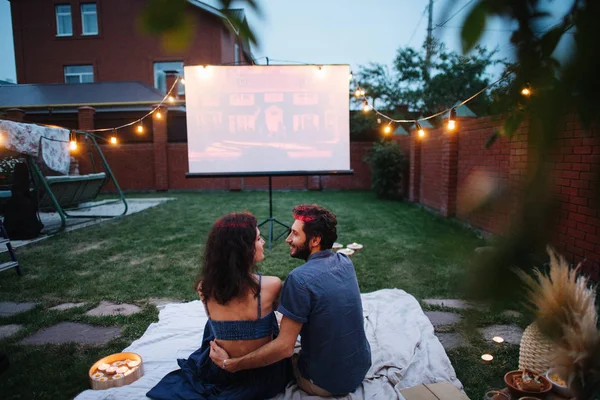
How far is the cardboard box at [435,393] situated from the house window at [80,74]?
1856cm

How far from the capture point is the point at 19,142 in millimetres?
5898

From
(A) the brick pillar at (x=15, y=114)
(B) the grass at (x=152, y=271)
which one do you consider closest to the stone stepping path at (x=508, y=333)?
(B) the grass at (x=152, y=271)

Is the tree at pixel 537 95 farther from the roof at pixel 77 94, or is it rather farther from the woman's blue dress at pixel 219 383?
the roof at pixel 77 94

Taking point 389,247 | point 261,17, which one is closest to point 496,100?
point 261,17

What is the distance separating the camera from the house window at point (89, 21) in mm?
15797

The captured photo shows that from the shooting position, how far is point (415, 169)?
9.81 m

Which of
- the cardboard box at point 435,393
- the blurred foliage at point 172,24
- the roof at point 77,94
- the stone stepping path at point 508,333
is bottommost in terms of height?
the stone stepping path at point 508,333

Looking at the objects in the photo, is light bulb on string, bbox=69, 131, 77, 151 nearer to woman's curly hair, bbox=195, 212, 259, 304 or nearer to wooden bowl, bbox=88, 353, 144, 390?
wooden bowl, bbox=88, 353, 144, 390

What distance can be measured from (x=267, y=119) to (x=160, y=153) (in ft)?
30.4

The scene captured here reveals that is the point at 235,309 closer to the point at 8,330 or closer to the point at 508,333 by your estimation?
the point at 508,333

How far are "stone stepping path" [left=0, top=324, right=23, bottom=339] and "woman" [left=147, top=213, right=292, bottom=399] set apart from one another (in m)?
1.74

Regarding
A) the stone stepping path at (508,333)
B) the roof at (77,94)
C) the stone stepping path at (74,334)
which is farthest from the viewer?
the roof at (77,94)

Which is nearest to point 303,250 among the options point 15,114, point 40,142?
point 40,142

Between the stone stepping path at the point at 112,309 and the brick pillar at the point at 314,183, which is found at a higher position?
the brick pillar at the point at 314,183
